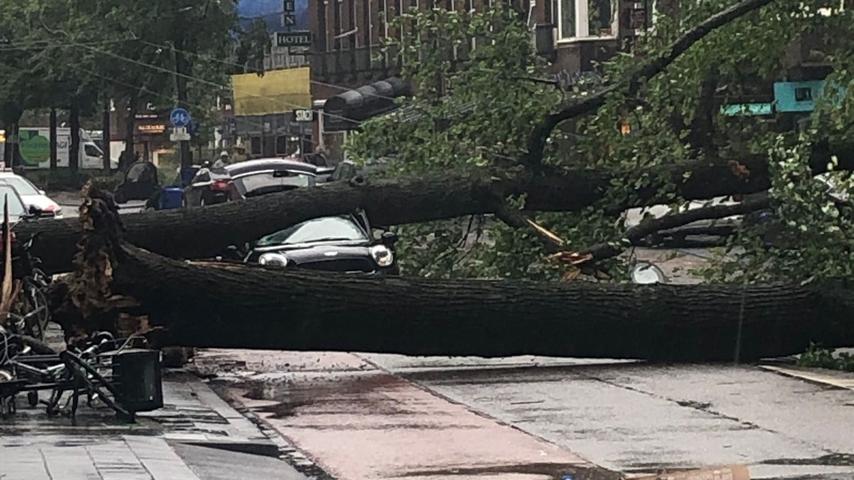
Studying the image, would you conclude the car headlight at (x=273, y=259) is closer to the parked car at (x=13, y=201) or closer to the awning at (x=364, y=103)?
the parked car at (x=13, y=201)

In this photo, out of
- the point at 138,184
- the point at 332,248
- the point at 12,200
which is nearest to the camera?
the point at 332,248

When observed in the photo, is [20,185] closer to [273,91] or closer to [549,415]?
[549,415]

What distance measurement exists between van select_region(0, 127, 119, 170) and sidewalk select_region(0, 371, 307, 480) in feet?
191

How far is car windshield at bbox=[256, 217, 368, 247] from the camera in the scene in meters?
21.4

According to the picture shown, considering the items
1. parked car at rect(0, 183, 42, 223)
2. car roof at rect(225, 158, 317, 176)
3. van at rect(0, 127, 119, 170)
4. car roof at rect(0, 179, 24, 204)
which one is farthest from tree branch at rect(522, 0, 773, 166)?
van at rect(0, 127, 119, 170)

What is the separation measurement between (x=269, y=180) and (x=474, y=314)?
1741 cm

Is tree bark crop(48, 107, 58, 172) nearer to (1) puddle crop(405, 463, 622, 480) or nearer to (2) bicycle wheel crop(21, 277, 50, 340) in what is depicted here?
(2) bicycle wheel crop(21, 277, 50, 340)

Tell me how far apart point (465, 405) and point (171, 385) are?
300cm

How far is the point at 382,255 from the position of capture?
20.9 m

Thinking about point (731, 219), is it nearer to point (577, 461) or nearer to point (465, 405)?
point (465, 405)

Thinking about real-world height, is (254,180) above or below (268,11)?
below

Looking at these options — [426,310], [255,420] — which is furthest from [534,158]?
[255,420]

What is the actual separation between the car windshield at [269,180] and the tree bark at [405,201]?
43.5 feet

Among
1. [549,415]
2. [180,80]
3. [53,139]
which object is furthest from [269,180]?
[53,139]
